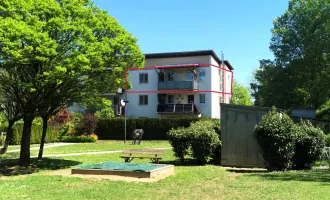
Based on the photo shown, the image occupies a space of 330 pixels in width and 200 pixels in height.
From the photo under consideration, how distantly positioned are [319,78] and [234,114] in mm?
23598

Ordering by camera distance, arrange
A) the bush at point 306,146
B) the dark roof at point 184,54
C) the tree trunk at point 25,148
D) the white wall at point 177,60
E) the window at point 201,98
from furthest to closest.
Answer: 1. the white wall at point 177,60
2. the dark roof at point 184,54
3. the window at point 201,98
4. the tree trunk at point 25,148
5. the bush at point 306,146

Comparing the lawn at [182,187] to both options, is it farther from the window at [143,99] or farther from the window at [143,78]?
the window at [143,78]

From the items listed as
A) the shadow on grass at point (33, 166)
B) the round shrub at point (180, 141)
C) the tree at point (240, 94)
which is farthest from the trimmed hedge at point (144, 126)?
the tree at point (240, 94)

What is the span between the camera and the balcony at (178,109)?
151 feet

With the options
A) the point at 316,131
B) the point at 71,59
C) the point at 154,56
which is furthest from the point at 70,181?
the point at 154,56

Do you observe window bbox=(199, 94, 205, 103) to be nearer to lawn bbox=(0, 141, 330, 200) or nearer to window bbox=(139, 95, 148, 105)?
window bbox=(139, 95, 148, 105)

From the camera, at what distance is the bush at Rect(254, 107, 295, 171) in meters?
14.9

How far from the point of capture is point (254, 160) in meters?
16.6

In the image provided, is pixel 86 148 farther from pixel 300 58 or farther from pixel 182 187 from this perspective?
pixel 300 58

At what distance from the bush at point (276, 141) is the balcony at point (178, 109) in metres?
30.6

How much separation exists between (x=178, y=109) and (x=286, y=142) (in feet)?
104

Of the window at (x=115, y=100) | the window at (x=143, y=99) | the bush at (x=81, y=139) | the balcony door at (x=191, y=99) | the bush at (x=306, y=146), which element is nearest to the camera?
the bush at (x=306, y=146)

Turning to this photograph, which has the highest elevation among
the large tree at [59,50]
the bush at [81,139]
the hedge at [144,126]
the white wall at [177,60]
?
the white wall at [177,60]

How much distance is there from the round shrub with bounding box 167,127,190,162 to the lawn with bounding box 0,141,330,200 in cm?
356
